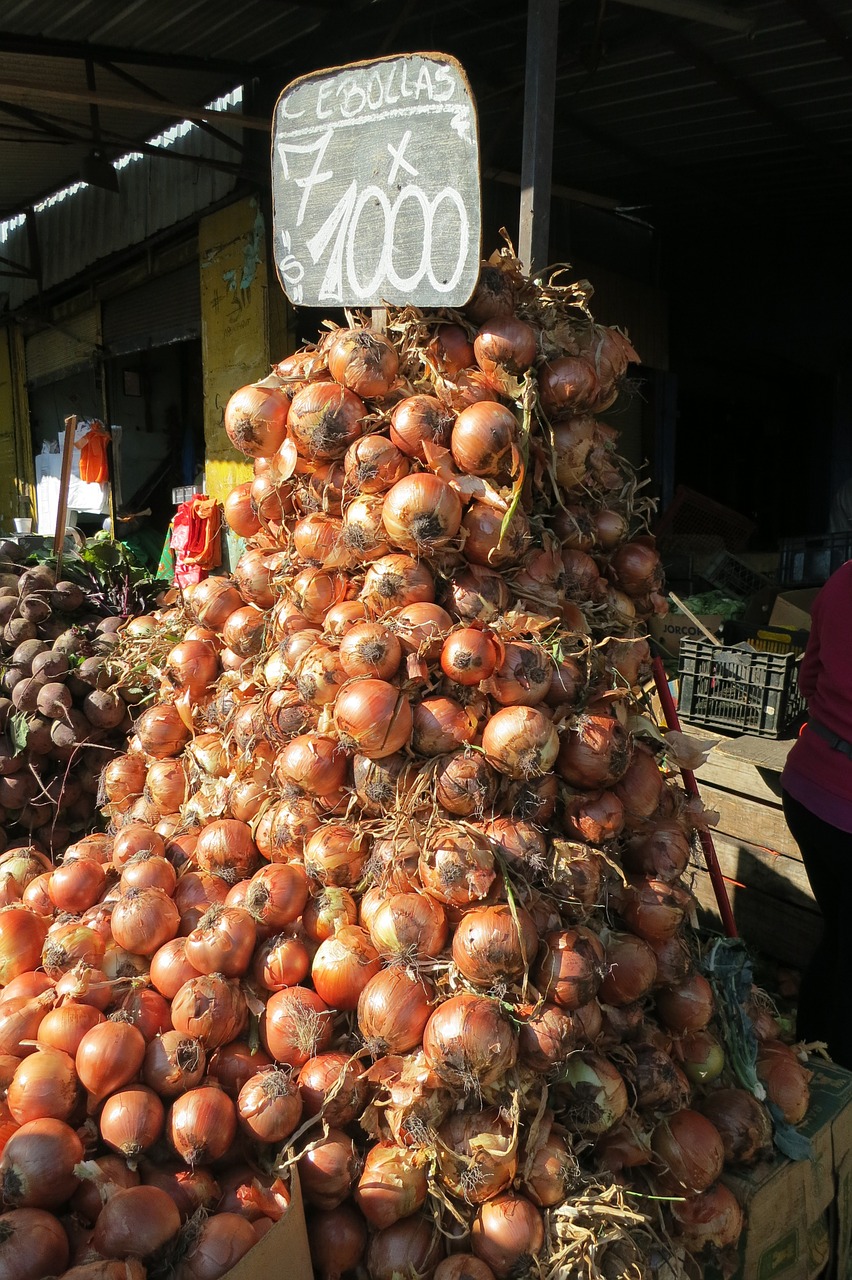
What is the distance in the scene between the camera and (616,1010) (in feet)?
5.61

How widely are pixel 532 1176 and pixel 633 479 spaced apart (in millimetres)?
1540

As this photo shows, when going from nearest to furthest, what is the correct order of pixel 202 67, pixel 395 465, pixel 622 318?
pixel 395 465 < pixel 202 67 < pixel 622 318

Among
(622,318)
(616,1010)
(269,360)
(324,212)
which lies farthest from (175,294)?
(616,1010)

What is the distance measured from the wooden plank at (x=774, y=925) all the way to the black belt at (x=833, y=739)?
38.8 inches

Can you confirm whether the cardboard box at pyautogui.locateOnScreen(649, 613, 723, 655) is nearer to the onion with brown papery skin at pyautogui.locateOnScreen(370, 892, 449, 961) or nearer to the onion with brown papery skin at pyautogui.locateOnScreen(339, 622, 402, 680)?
the onion with brown papery skin at pyautogui.locateOnScreen(339, 622, 402, 680)

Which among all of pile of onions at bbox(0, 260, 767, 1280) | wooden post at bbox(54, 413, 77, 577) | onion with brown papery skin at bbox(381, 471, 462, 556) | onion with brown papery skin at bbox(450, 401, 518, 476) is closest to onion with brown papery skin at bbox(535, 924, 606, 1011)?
pile of onions at bbox(0, 260, 767, 1280)

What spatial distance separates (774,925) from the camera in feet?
11.2

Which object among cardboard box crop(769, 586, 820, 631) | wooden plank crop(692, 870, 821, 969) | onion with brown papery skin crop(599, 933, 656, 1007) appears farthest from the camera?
cardboard box crop(769, 586, 820, 631)

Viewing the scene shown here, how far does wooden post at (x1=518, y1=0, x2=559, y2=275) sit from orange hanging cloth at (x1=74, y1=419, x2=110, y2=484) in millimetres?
6295

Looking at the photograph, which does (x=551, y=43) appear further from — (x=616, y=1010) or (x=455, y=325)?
(x=616, y=1010)

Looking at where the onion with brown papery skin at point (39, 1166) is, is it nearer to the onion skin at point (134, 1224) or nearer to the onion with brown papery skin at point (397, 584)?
the onion skin at point (134, 1224)

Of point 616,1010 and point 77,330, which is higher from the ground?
point 77,330

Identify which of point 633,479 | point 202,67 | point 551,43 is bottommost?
point 633,479

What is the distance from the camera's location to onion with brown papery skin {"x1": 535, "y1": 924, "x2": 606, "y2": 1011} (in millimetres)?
1545
